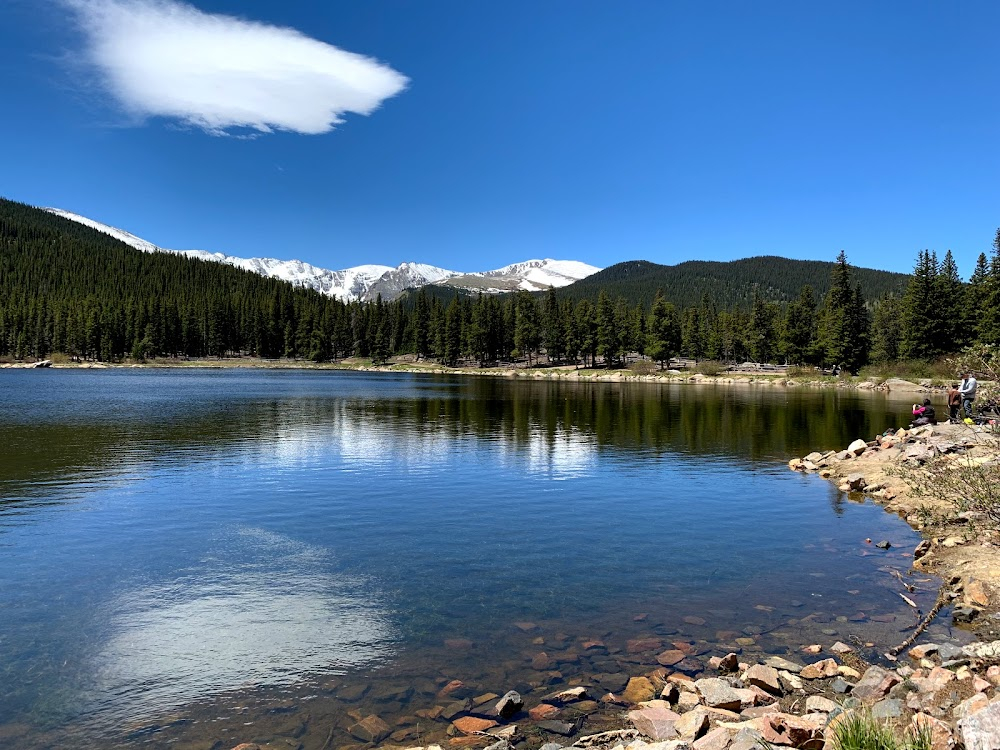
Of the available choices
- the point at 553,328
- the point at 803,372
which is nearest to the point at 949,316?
the point at 803,372

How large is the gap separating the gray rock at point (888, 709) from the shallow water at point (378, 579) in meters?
3.21

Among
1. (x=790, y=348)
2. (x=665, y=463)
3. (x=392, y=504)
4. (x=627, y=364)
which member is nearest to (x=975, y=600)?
(x=392, y=504)

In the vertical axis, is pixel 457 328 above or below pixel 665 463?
above

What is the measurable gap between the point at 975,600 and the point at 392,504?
1688 cm

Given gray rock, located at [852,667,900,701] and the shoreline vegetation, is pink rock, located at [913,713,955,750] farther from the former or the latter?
the shoreline vegetation

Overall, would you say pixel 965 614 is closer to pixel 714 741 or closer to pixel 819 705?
pixel 819 705

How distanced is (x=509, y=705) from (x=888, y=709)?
5.07 m

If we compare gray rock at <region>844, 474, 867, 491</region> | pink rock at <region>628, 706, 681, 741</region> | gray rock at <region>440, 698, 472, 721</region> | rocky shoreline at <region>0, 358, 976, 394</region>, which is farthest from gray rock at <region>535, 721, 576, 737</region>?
rocky shoreline at <region>0, 358, 976, 394</region>

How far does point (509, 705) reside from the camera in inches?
375

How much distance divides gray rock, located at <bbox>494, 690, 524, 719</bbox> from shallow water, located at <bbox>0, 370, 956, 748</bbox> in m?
0.67

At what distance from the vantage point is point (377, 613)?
519 inches

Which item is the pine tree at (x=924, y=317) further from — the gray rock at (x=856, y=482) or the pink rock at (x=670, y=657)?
the pink rock at (x=670, y=657)

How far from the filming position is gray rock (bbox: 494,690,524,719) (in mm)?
9445

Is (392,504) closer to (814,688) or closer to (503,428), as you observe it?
(814,688)
